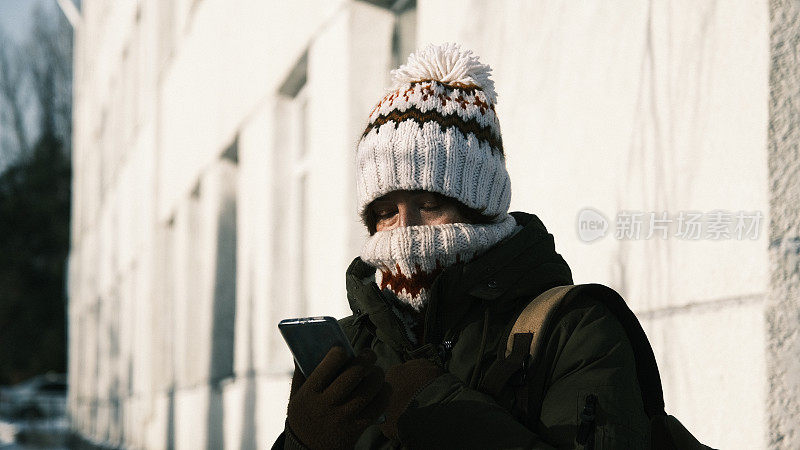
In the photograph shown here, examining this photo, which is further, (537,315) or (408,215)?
(408,215)

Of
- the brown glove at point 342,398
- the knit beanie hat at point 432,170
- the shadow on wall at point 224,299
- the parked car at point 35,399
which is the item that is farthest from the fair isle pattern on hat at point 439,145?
the parked car at point 35,399

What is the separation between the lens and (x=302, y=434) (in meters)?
1.96

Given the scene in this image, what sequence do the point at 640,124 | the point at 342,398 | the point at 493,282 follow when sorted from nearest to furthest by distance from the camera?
the point at 342,398 → the point at 493,282 → the point at 640,124

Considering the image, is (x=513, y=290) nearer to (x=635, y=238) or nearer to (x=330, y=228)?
(x=635, y=238)

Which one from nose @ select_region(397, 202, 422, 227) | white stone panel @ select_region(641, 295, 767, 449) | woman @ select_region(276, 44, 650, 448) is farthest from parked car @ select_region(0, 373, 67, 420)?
nose @ select_region(397, 202, 422, 227)

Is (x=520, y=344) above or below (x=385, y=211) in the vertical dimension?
below

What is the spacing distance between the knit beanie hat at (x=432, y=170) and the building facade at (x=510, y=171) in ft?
2.86

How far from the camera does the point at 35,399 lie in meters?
34.8

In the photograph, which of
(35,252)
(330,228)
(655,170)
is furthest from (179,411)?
(35,252)

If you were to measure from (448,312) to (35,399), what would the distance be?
1388 inches

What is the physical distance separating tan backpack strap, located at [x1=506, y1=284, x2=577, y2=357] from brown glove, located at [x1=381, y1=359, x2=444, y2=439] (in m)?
0.16

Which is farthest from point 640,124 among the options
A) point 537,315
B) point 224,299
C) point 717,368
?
point 224,299

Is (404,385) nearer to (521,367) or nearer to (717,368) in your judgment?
(521,367)

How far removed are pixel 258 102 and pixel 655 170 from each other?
17.3 ft
